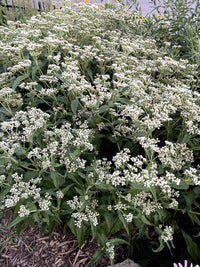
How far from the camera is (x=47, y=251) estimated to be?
2.89m

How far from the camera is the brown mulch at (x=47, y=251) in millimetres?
2789

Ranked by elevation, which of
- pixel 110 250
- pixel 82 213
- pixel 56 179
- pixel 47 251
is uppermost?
pixel 56 179

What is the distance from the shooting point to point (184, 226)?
2820 millimetres

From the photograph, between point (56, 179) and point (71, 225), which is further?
point (71, 225)

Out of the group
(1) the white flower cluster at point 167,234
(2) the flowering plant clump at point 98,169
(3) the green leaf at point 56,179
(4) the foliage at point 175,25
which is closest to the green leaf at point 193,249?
(2) the flowering plant clump at point 98,169

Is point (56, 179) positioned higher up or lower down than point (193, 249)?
higher up

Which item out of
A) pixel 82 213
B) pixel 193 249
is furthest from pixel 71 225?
pixel 193 249

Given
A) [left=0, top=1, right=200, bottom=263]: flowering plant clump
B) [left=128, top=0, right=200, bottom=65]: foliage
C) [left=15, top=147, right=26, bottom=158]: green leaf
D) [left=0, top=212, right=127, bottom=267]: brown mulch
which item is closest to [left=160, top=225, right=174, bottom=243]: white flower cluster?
[left=0, top=1, right=200, bottom=263]: flowering plant clump

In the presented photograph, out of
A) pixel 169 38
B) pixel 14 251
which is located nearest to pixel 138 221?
pixel 14 251

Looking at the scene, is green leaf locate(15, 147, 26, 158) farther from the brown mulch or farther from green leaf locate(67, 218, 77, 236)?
the brown mulch

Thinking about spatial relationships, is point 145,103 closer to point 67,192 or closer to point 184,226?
point 67,192

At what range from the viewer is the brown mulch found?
9.15 feet

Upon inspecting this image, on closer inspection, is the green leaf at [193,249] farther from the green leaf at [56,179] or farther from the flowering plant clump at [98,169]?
the green leaf at [56,179]

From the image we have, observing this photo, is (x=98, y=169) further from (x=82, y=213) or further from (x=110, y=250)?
(x=110, y=250)
